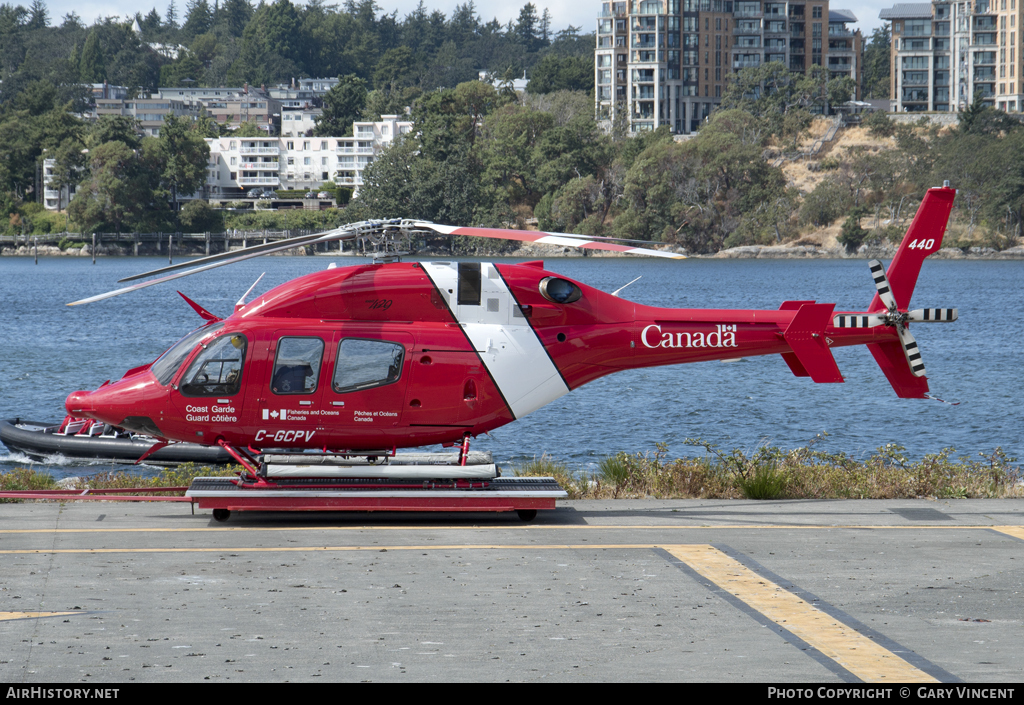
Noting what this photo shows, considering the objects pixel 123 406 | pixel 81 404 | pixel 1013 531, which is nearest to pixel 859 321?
pixel 1013 531

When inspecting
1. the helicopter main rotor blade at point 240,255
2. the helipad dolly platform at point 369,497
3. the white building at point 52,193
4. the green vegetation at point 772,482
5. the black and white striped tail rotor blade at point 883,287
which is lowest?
the green vegetation at point 772,482

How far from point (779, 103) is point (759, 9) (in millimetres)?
24971

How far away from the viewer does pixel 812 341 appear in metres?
13.5

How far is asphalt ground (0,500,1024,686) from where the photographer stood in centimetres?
773

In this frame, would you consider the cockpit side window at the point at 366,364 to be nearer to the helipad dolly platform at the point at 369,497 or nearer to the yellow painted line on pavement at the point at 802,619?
the helipad dolly platform at the point at 369,497

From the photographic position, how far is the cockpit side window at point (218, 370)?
41.4 feet

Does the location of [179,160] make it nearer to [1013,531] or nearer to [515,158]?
[515,158]

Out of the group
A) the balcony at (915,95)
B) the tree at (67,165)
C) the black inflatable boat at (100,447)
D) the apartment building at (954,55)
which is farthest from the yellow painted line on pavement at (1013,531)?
the balcony at (915,95)

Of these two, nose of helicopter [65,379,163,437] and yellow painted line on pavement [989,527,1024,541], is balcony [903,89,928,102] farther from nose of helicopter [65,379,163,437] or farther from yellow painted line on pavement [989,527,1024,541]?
nose of helicopter [65,379,163,437]

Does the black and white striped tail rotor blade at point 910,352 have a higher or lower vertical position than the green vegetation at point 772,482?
higher

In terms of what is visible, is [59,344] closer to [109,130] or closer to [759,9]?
[109,130]

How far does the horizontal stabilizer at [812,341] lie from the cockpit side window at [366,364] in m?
4.71

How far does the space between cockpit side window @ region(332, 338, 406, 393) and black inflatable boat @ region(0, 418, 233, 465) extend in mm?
12190

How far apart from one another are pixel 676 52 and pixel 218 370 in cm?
17433
